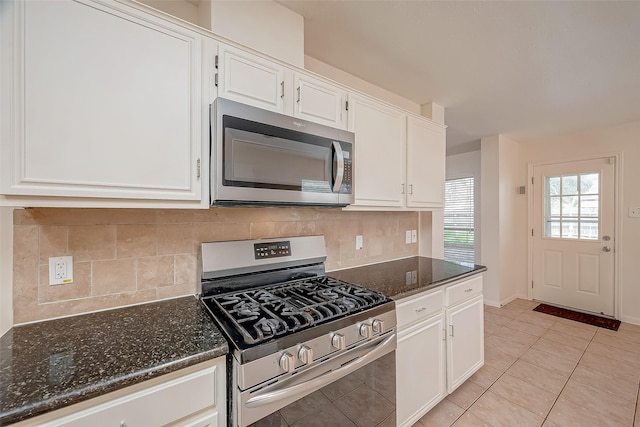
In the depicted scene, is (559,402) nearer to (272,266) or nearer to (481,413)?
(481,413)

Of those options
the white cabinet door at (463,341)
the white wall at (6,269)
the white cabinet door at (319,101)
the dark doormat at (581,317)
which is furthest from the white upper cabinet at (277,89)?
the dark doormat at (581,317)

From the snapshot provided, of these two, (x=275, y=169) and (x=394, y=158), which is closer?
(x=275, y=169)

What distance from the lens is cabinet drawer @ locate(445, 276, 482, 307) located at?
6.18 feet

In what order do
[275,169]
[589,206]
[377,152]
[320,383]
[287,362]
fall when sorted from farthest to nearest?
[589,206] → [377,152] → [275,169] → [320,383] → [287,362]

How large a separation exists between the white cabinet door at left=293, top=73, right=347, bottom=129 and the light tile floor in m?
2.00

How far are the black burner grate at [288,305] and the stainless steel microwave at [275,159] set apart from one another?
18.8 inches

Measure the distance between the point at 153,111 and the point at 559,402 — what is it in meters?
3.09

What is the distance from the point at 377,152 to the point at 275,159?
0.85 m

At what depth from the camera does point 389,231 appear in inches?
97.9

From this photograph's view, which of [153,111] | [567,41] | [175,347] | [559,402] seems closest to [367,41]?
[567,41]

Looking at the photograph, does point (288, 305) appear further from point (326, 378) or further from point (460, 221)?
point (460, 221)

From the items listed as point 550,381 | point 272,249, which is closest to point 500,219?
point 550,381

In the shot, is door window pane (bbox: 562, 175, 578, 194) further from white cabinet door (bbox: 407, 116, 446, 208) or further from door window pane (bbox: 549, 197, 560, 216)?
white cabinet door (bbox: 407, 116, 446, 208)

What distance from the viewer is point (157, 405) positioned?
85 centimetres
